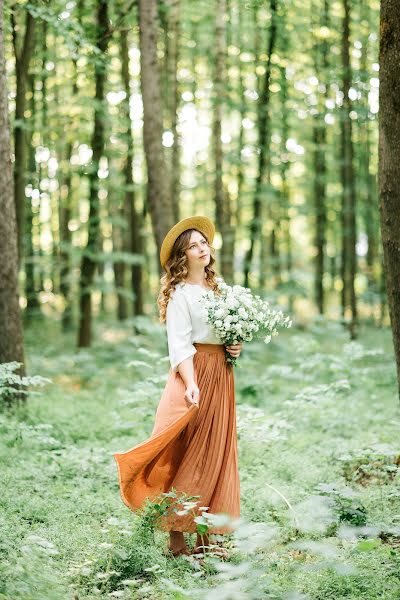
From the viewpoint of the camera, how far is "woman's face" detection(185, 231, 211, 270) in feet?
16.2

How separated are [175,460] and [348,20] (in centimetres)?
1224

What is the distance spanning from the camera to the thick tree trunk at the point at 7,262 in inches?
308

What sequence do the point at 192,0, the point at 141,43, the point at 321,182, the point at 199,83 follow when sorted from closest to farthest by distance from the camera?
the point at 141,43 < the point at 192,0 < the point at 321,182 < the point at 199,83

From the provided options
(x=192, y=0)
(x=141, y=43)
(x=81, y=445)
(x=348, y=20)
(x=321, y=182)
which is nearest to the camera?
(x=81, y=445)

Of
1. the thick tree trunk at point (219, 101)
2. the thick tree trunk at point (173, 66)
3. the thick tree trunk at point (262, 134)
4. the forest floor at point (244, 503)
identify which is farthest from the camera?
the thick tree trunk at point (173, 66)

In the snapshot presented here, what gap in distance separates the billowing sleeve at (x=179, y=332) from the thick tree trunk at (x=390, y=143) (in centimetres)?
154

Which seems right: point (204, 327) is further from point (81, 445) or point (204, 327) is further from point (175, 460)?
point (81, 445)

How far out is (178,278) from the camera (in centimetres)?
493

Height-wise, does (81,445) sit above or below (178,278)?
below

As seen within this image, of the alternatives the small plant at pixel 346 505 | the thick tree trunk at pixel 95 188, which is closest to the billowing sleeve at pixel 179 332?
the small plant at pixel 346 505

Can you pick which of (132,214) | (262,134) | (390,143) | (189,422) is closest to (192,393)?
(189,422)

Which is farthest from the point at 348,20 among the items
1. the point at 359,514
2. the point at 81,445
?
the point at 359,514

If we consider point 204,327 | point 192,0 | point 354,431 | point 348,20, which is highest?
point 192,0

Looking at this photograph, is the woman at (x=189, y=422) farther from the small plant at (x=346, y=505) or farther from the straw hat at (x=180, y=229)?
the small plant at (x=346, y=505)
